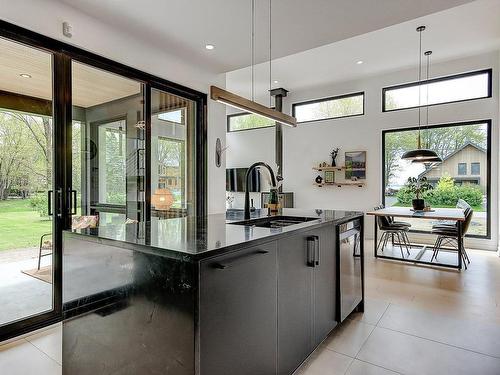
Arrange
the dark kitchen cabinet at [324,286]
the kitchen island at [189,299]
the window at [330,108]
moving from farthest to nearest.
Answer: the window at [330,108]
the dark kitchen cabinet at [324,286]
the kitchen island at [189,299]

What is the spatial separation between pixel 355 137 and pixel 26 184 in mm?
6199

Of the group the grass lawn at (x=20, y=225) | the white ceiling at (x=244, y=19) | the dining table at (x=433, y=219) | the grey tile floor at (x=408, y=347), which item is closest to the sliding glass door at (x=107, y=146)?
the grass lawn at (x=20, y=225)

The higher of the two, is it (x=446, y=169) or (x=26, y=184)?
(x=446, y=169)

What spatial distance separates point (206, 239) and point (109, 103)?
2.62 metres

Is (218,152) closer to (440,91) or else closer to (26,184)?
(26,184)

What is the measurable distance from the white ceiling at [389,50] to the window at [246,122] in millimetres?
A: 1285

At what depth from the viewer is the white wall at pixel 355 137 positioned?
563 cm

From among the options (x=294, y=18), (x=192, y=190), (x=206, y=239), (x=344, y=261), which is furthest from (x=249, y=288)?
(x=192, y=190)

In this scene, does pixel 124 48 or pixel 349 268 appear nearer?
pixel 349 268

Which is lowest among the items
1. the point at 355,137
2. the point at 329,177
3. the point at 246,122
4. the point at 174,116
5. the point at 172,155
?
the point at 329,177

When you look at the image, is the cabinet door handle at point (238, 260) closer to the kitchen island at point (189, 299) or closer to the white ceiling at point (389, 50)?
the kitchen island at point (189, 299)

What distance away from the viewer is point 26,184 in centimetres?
274

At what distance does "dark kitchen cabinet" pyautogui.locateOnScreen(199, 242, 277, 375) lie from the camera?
1261 mm

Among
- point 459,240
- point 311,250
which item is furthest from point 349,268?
point 459,240
